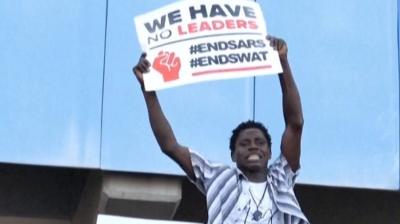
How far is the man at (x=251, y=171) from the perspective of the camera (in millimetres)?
4539

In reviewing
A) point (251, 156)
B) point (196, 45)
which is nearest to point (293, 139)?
point (251, 156)

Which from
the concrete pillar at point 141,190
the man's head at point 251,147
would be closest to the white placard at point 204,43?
the man's head at point 251,147

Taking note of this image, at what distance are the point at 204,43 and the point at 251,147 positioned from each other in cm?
54

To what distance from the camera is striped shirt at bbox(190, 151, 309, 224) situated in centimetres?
455

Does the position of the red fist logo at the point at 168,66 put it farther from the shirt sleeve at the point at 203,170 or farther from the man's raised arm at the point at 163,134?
the shirt sleeve at the point at 203,170

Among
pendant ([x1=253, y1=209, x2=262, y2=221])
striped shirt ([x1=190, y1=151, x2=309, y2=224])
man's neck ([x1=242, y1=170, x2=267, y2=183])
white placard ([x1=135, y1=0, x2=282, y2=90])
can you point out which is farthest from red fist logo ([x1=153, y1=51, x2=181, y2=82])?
pendant ([x1=253, y1=209, x2=262, y2=221])

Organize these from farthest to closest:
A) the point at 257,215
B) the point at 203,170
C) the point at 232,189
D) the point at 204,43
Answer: the point at 204,43
the point at 203,170
the point at 232,189
the point at 257,215

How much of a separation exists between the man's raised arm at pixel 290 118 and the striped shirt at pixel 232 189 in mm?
39

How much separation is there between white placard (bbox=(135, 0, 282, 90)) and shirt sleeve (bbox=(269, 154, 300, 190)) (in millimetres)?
397

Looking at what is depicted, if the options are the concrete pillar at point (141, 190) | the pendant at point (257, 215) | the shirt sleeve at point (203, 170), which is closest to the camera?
the pendant at point (257, 215)

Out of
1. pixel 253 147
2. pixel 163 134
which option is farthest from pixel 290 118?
pixel 163 134

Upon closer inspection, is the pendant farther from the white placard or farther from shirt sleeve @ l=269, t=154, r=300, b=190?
the white placard

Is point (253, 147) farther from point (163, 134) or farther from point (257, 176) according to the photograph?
point (163, 134)

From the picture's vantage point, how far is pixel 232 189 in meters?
4.60
